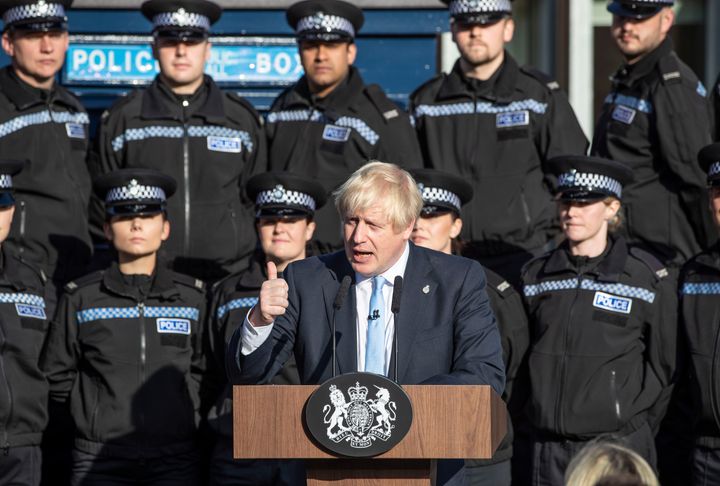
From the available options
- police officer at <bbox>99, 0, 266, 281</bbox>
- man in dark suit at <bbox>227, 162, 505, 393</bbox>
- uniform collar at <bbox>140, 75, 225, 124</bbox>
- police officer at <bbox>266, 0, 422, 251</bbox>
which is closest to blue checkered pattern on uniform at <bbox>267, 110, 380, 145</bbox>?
police officer at <bbox>266, 0, 422, 251</bbox>

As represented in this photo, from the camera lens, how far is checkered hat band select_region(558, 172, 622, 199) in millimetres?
6719

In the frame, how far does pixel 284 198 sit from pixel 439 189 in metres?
0.77

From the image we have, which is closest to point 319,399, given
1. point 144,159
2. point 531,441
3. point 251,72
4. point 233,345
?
point 233,345

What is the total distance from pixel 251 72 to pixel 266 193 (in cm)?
238

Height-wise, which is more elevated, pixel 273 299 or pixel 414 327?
pixel 273 299

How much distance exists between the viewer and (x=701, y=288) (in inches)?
257

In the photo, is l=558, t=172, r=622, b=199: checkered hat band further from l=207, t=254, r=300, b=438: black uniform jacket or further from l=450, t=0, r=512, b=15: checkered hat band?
l=207, t=254, r=300, b=438: black uniform jacket

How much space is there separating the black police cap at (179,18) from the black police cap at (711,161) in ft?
8.94

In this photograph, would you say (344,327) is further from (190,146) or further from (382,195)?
(190,146)

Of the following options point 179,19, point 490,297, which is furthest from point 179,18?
point 490,297

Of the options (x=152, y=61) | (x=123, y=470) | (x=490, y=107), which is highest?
(x=152, y=61)

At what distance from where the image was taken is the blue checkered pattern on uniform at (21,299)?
266 inches

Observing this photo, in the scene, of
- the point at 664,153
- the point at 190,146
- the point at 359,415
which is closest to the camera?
the point at 359,415

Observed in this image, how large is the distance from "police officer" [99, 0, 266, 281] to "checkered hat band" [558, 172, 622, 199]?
1.73m
